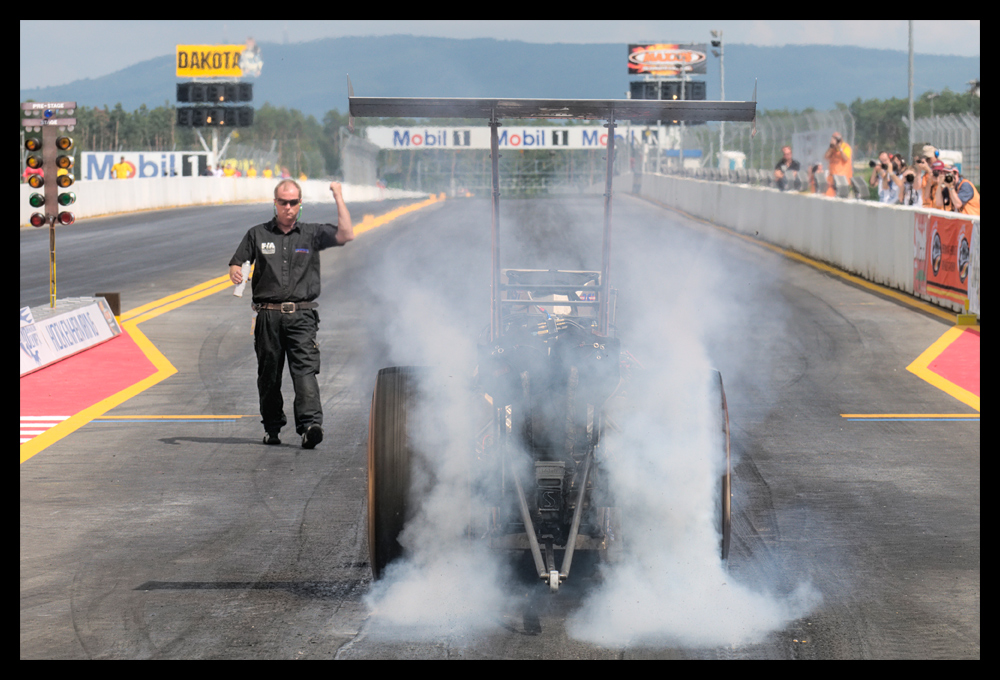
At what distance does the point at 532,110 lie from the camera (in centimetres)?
623

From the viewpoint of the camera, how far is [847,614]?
516 centimetres

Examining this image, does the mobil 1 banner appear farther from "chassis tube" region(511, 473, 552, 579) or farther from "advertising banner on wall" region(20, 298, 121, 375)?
"chassis tube" region(511, 473, 552, 579)

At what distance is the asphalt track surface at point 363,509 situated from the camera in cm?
492

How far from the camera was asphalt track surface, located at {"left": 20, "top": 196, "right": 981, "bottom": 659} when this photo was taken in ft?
16.1

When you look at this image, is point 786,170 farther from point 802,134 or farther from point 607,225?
point 607,225

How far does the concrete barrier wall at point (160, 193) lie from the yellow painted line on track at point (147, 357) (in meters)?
16.7

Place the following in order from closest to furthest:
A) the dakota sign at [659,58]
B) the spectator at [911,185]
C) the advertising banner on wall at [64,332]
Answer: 1. the advertising banner on wall at [64,332]
2. the spectator at [911,185]
3. the dakota sign at [659,58]

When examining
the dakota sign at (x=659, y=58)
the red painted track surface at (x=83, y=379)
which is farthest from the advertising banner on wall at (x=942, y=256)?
the dakota sign at (x=659, y=58)

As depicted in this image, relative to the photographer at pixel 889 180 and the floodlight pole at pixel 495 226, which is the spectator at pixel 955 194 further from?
the floodlight pole at pixel 495 226

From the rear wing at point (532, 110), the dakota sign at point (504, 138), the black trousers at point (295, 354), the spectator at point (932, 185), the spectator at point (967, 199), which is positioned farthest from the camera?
the dakota sign at point (504, 138)
